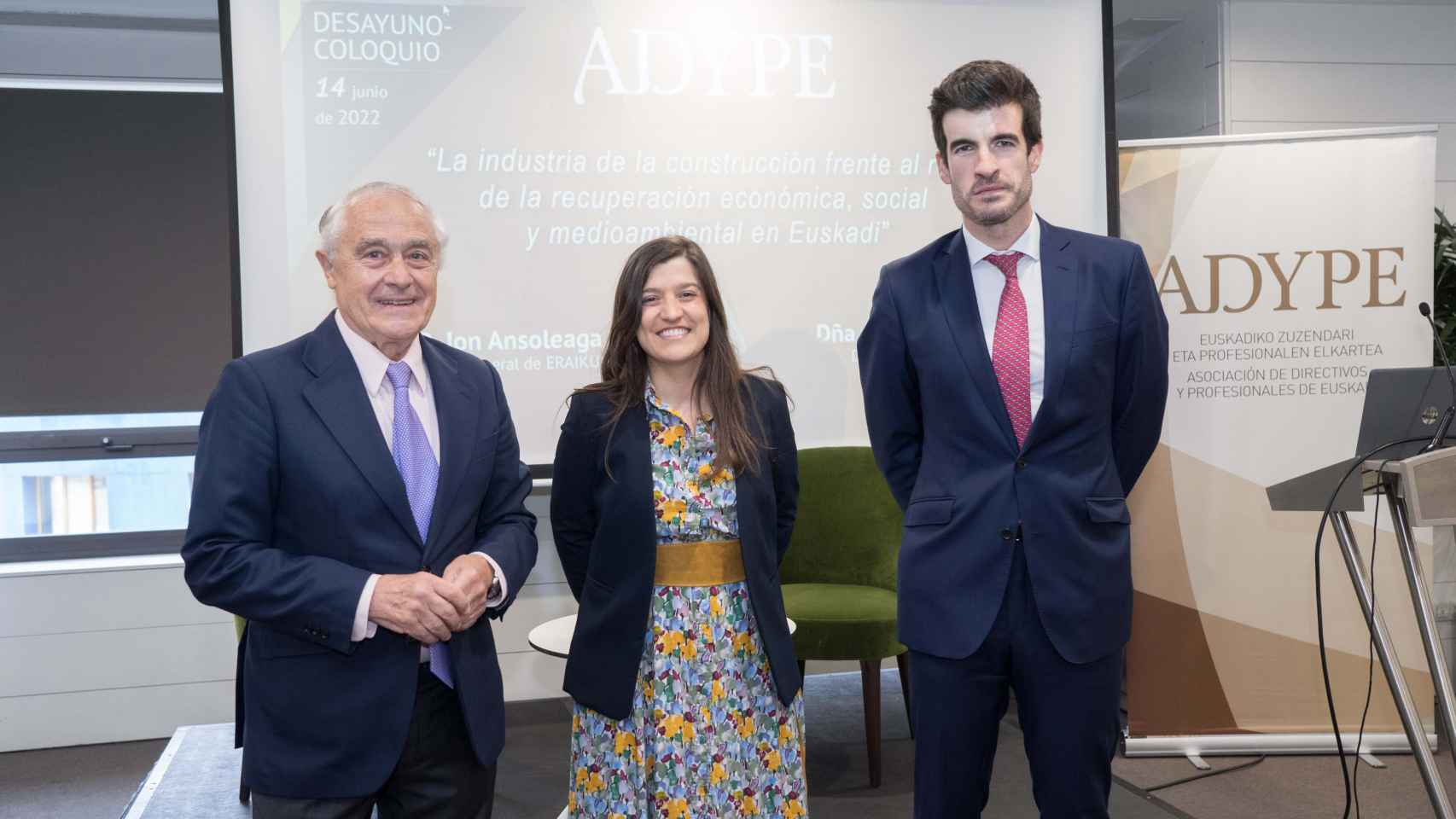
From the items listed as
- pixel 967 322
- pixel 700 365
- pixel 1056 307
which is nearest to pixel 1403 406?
pixel 1056 307

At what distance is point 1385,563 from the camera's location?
3920 millimetres

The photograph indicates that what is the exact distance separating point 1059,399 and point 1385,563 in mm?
2654

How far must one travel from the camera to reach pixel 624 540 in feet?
7.13

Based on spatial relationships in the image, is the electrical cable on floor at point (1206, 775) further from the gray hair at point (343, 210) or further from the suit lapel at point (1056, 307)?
the gray hair at point (343, 210)

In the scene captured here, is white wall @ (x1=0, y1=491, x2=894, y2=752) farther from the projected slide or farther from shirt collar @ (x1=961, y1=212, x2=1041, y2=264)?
shirt collar @ (x1=961, y1=212, x2=1041, y2=264)

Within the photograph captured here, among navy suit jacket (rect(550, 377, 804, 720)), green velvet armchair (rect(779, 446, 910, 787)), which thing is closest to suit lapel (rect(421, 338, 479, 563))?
navy suit jacket (rect(550, 377, 804, 720))

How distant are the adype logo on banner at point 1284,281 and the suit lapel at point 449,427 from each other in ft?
9.33

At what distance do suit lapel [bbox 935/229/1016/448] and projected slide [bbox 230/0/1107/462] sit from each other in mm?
2205

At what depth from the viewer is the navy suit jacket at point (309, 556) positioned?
161cm

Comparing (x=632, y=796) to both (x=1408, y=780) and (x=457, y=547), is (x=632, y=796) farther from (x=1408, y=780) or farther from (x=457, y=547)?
(x=1408, y=780)

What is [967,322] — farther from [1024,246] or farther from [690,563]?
[690,563]

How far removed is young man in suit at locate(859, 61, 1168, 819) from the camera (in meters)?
1.95

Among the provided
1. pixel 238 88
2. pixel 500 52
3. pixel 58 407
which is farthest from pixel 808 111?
pixel 58 407

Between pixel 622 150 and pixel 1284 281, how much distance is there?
2379 millimetres
